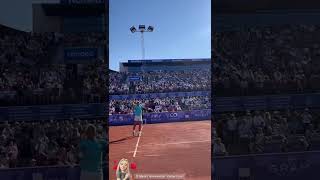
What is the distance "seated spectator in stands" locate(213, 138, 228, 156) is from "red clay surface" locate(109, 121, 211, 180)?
0.71 m

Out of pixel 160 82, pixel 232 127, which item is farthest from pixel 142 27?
pixel 160 82

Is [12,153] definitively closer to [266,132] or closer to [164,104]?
[266,132]

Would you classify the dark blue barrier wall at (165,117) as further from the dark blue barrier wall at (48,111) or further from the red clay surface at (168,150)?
the dark blue barrier wall at (48,111)

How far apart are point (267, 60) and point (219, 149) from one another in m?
1.82

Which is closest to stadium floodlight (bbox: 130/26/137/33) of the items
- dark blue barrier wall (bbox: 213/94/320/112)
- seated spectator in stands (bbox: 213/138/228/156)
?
dark blue barrier wall (bbox: 213/94/320/112)

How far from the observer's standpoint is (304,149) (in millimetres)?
9297

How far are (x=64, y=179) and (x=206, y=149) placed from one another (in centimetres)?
377

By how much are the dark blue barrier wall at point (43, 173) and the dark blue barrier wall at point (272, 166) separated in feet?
6.80

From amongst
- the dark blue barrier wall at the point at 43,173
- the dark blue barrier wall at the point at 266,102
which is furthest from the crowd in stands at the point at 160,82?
the dark blue barrier wall at the point at 43,173

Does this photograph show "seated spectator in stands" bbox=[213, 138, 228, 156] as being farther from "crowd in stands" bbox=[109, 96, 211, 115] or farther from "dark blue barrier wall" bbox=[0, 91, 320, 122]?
"crowd in stands" bbox=[109, 96, 211, 115]

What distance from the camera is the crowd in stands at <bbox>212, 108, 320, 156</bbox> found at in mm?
9055

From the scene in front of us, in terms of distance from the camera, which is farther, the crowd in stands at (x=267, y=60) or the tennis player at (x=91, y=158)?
the crowd in stands at (x=267, y=60)

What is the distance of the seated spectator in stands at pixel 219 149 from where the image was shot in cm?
899

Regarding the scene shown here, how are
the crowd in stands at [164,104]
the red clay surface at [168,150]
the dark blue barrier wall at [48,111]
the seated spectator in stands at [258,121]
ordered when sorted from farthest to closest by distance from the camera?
the crowd in stands at [164,104]
the red clay surface at [168,150]
the seated spectator in stands at [258,121]
the dark blue barrier wall at [48,111]
